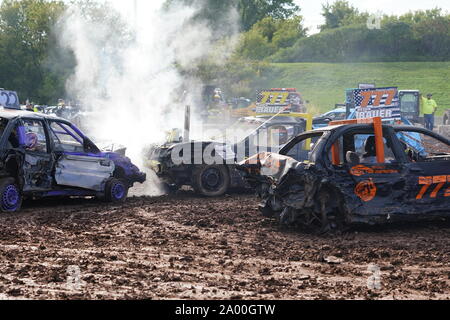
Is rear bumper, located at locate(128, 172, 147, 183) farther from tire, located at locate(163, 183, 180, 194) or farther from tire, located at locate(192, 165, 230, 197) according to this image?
tire, located at locate(192, 165, 230, 197)

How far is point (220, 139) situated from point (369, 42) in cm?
4627

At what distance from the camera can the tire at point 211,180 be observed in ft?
38.6

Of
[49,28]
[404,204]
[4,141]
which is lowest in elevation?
[404,204]

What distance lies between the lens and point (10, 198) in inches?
379

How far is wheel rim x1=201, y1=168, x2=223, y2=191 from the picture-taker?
11836mm

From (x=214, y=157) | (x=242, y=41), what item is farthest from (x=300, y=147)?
(x=242, y=41)

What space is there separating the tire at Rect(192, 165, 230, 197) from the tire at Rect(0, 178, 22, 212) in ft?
→ 11.2

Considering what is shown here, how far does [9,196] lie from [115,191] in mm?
2100

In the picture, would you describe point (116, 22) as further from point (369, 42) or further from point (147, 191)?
point (369, 42)

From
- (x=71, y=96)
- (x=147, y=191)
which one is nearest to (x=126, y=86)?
(x=147, y=191)

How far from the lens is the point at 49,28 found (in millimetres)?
Result: 34969

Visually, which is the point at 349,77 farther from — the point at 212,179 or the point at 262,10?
the point at 212,179

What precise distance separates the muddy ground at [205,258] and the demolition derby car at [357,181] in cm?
29
